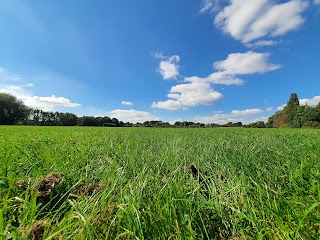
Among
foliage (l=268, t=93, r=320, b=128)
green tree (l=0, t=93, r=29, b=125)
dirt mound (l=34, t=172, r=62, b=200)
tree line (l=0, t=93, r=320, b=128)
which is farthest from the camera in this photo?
green tree (l=0, t=93, r=29, b=125)

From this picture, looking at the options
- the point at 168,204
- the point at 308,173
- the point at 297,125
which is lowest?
the point at 168,204

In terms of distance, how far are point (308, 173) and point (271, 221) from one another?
95cm

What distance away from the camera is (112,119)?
87938 millimetres


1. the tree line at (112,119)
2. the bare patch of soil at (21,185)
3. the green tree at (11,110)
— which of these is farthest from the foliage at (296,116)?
the green tree at (11,110)

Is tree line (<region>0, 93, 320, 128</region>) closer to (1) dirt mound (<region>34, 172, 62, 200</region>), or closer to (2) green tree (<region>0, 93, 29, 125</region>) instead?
(2) green tree (<region>0, 93, 29, 125</region>)

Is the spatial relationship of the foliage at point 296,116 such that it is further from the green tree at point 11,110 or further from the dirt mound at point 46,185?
the green tree at point 11,110

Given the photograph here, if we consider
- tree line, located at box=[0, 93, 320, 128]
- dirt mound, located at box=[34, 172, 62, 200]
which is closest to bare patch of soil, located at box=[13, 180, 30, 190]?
dirt mound, located at box=[34, 172, 62, 200]

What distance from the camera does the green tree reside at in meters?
71.3

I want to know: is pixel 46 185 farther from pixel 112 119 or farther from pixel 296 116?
pixel 112 119

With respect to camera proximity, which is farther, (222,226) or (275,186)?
(275,186)

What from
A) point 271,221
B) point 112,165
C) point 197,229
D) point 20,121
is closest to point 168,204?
point 197,229

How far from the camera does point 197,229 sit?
1.25m

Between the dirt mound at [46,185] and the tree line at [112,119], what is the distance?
5870cm

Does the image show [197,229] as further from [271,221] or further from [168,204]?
[271,221]
